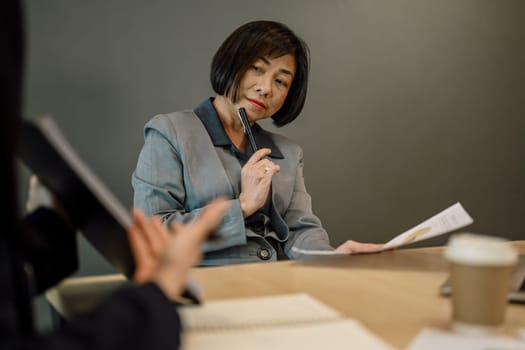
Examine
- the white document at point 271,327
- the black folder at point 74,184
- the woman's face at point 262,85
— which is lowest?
the white document at point 271,327

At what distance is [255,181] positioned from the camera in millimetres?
1515

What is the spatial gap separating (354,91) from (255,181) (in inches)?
49.3

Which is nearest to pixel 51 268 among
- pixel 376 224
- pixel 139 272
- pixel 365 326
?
pixel 139 272

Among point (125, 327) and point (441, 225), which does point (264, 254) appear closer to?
point (441, 225)

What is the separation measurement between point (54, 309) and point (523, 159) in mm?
2598

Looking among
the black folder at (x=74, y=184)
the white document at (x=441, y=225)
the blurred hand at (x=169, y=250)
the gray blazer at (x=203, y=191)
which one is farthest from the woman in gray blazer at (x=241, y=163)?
the blurred hand at (x=169, y=250)

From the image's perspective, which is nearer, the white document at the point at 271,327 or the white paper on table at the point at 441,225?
the white document at the point at 271,327

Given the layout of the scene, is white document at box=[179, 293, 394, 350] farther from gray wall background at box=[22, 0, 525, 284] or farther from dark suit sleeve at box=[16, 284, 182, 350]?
gray wall background at box=[22, 0, 525, 284]

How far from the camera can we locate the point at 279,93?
1.76m

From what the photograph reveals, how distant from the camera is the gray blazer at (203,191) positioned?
4.81 ft

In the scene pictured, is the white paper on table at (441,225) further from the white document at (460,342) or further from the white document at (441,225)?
the white document at (460,342)

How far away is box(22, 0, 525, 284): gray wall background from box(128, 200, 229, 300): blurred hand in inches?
66.7

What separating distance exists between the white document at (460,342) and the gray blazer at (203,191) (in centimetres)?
75

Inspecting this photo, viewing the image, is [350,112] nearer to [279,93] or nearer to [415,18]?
[415,18]
